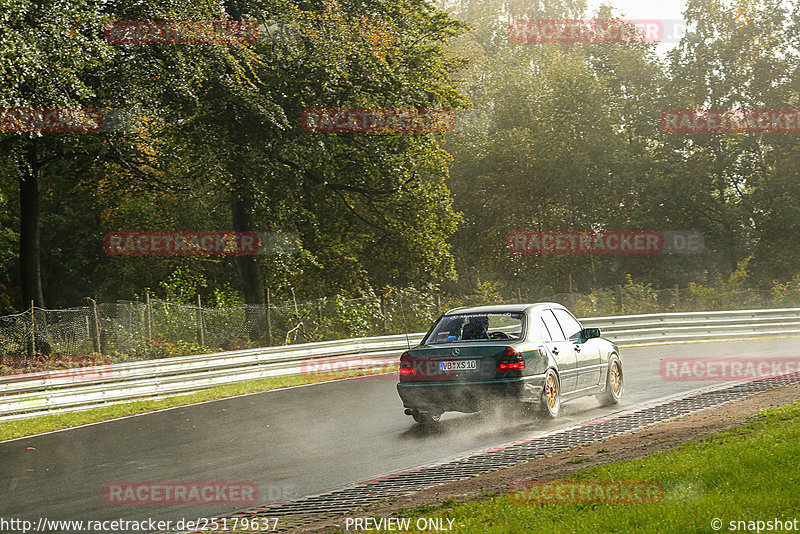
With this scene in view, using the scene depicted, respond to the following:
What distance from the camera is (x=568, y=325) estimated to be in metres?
12.4

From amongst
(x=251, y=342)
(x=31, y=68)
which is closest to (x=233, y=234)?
(x=251, y=342)

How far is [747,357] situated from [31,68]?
642 inches

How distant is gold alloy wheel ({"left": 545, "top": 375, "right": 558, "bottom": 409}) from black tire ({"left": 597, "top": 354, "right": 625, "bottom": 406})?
175 cm

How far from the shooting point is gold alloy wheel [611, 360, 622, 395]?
1300 centimetres

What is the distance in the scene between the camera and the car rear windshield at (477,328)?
1127 cm

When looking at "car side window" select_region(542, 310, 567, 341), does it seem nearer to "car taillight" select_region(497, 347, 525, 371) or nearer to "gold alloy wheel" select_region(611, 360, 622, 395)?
"car taillight" select_region(497, 347, 525, 371)

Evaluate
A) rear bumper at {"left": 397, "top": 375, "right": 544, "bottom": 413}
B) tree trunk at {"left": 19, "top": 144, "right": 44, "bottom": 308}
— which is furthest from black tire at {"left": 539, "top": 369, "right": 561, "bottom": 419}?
tree trunk at {"left": 19, "top": 144, "right": 44, "bottom": 308}

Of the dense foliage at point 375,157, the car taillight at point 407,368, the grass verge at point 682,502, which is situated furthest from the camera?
the dense foliage at point 375,157

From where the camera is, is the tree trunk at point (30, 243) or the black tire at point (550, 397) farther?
the tree trunk at point (30, 243)
